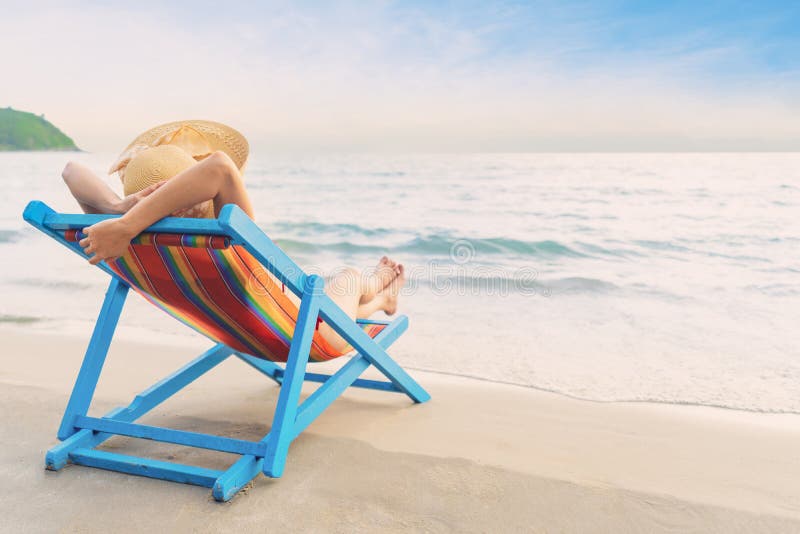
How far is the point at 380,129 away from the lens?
71.3ft

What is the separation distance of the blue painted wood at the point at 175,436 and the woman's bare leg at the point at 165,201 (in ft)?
2.29

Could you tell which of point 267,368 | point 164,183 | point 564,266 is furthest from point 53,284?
point 564,266

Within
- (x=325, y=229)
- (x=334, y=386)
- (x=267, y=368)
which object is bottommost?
(x=325, y=229)

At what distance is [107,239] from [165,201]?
0.23 meters

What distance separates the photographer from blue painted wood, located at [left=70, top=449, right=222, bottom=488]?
226cm

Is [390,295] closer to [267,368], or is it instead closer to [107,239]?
[267,368]

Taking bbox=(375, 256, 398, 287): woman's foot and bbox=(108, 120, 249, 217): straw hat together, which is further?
bbox=(375, 256, 398, 287): woman's foot

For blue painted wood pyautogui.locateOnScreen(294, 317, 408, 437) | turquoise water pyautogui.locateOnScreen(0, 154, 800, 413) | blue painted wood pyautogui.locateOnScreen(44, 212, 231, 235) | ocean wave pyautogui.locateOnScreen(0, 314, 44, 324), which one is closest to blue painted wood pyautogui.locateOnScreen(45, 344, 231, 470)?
blue painted wood pyautogui.locateOnScreen(294, 317, 408, 437)

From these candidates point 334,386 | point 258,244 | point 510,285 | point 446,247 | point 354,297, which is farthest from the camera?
point 446,247

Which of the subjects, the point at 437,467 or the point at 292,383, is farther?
the point at 437,467

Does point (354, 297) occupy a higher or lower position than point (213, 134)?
lower

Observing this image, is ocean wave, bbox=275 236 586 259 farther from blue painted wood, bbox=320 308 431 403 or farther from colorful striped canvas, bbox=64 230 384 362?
colorful striped canvas, bbox=64 230 384 362

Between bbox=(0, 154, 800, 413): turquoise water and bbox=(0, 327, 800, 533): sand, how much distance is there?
23.3 inches

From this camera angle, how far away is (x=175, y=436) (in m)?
2.34
